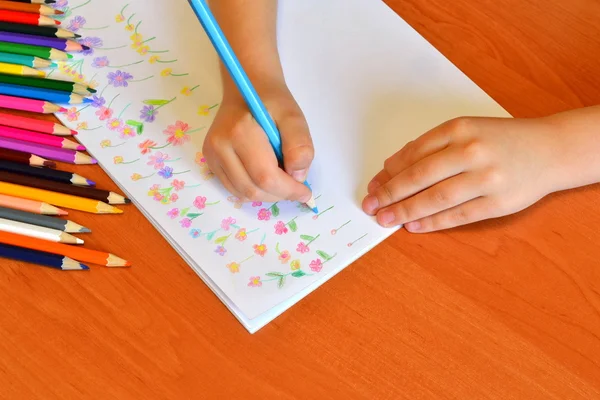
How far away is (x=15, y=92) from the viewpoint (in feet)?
2.27

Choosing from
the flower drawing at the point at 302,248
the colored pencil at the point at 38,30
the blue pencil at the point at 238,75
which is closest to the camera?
the blue pencil at the point at 238,75

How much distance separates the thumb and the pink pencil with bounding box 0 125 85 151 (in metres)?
0.21

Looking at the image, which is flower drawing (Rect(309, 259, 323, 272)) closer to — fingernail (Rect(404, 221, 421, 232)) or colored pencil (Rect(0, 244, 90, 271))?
fingernail (Rect(404, 221, 421, 232))

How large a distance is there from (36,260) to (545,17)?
583 mm

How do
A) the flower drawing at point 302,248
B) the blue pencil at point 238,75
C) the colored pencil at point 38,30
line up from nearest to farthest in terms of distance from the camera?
the blue pencil at point 238,75
the flower drawing at point 302,248
the colored pencil at point 38,30

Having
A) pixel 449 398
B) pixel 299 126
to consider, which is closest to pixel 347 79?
pixel 299 126

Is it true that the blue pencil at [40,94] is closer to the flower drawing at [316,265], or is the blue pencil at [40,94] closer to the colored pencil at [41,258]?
the colored pencil at [41,258]

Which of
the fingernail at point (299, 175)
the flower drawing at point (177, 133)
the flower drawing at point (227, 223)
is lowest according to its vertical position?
the flower drawing at point (227, 223)

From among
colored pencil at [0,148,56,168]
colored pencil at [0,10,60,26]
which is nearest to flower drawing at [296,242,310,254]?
colored pencil at [0,148,56,168]

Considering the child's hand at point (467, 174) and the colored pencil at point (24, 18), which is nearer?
the child's hand at point (467, 174)

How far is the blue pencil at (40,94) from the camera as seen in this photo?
691 millimetres

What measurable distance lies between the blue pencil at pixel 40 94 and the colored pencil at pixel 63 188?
0.32 feet

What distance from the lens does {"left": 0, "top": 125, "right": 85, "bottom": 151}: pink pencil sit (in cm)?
67

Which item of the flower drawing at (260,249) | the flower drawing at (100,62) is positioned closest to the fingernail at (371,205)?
the flower drawing at (260,249)
